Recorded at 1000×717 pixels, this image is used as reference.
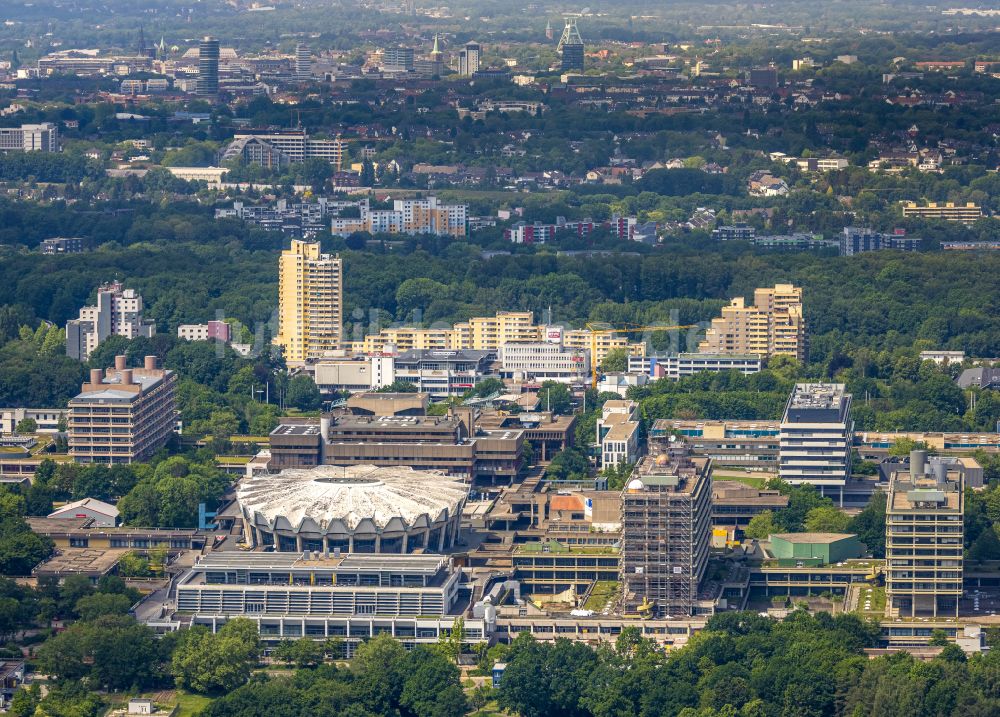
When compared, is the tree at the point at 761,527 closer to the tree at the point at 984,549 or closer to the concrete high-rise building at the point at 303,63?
the tree at the point at 984,549

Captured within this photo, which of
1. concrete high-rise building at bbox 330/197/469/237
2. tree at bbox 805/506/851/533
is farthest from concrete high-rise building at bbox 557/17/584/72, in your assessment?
tree at bbox 805/506/851/533

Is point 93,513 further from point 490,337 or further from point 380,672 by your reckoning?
point 490,337

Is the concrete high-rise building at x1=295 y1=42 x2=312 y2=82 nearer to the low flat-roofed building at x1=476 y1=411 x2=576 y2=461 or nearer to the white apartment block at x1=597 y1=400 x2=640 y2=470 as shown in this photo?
the white apartment block at x1=597 y1=400 x2=640 y2=470

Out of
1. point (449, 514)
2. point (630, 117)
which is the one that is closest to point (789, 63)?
point (630, 117)

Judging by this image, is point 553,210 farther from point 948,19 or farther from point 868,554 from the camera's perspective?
point 948,19

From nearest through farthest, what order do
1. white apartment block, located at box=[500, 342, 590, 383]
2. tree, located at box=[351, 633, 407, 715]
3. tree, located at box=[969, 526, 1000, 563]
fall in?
tree, located at box=[351, 633, 407, 715] → tree, located at box=[969, 526, 1000, 563] → white apartment block, located at box=[500, 342, 590, 383]

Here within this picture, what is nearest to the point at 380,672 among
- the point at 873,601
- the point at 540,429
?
the point at 873,601
